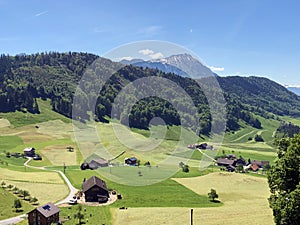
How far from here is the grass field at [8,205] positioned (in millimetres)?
53338

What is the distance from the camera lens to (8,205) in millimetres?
58156

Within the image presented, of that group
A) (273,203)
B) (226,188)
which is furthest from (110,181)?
(273,203)

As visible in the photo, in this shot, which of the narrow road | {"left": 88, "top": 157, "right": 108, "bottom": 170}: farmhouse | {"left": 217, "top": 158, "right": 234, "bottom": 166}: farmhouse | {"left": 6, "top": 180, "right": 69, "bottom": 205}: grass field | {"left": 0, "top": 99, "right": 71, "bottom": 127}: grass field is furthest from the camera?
{"left": 0, "top": 99, "right": 71, "bottom": 127}: grass field

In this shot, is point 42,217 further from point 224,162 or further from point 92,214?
point 224,162

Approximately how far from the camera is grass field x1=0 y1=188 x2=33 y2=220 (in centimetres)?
5334

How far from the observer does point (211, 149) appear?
554 ft

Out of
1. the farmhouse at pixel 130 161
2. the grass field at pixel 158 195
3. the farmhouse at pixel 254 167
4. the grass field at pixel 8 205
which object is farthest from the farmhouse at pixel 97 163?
the farmhouse at pixel 254 167

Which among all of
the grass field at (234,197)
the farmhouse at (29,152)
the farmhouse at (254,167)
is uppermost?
the farmhouse at (29,152)

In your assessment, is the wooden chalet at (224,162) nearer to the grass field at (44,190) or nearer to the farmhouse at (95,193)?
the grass field at (44,190)

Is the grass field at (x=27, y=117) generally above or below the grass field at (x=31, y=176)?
above

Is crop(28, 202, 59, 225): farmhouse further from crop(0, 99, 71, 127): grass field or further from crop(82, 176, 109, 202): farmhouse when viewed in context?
crop(0, 99, 71, 127): grass field

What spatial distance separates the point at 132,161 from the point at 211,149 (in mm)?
67153

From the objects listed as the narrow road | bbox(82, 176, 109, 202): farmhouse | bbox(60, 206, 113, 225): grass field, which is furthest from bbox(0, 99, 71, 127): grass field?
bbox(60, 206, 113, 225): grass field

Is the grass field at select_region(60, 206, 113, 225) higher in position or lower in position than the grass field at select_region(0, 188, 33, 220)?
lower
